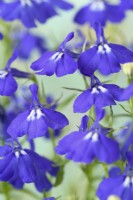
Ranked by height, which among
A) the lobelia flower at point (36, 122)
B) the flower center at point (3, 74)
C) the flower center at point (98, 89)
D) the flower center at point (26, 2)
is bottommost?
the lobelia flower at point (36, 122)

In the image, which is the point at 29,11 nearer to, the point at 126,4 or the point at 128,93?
the point at 126,4

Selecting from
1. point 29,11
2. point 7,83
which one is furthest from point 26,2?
point 7,83

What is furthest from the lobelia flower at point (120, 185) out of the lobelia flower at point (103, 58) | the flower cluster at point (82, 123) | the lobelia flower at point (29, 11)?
the lobelia flower at point (29, 11)

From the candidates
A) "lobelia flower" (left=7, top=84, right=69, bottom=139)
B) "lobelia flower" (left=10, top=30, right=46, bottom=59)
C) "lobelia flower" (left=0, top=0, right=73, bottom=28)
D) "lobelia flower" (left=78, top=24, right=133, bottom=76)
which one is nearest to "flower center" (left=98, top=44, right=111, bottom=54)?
"lobelia flower" (left=78, top=24, right=133, bottom=76)

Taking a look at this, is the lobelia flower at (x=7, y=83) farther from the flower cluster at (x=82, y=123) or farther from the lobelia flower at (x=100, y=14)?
the lobelia flower at (x=100, y=14)

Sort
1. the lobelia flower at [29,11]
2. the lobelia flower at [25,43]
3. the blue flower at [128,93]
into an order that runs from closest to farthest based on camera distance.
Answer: the blue flower at [128,93] → the lobelia flower at [29,11] → the lobelia flower at [25,43]

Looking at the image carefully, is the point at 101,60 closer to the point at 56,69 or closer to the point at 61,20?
the point at 56,69
